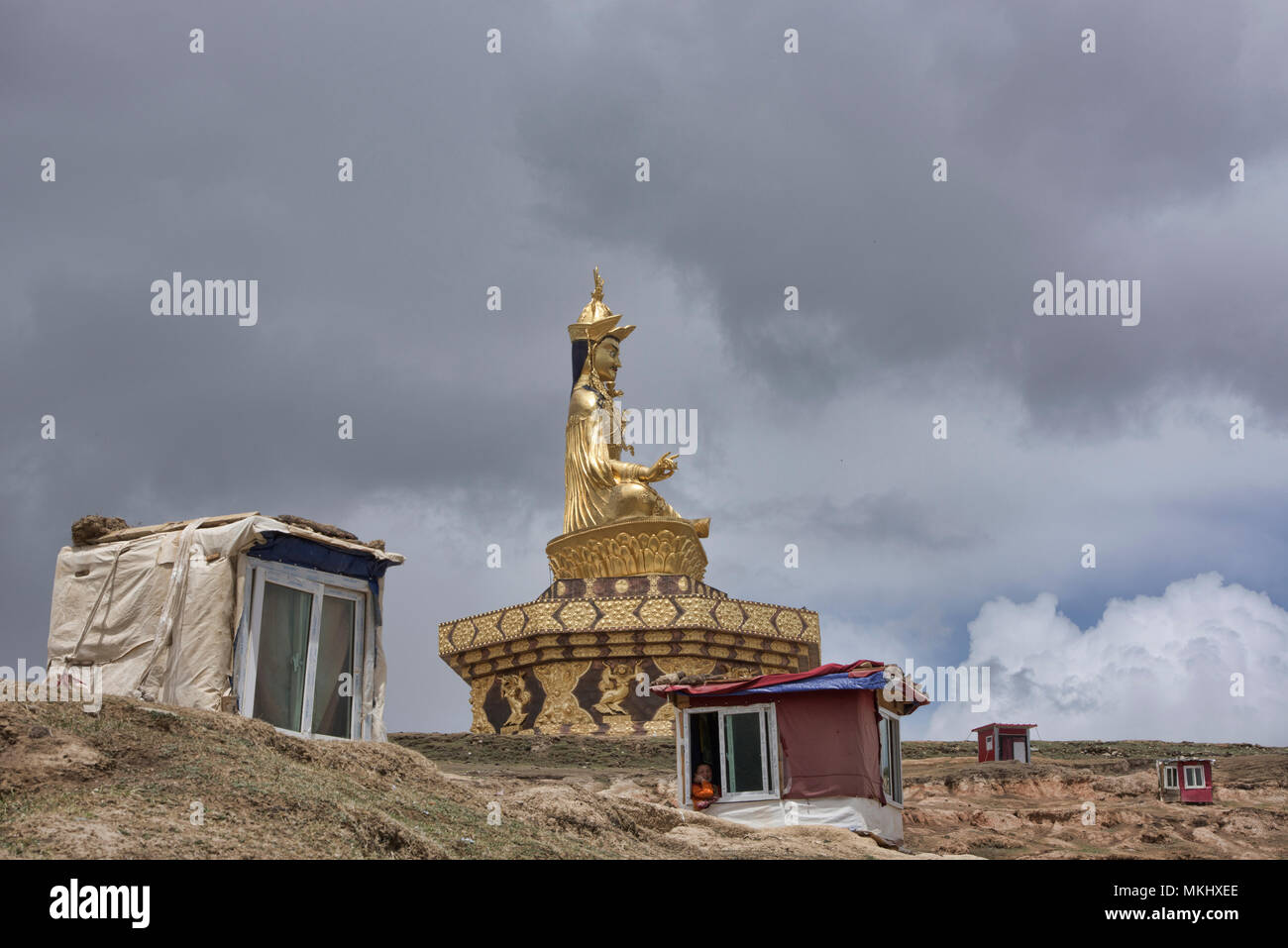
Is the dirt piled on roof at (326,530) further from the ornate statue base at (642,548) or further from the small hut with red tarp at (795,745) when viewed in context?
the ornate statue base at (642,548)

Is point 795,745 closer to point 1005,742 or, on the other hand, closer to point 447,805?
point 447,805

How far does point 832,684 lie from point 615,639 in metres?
12.6

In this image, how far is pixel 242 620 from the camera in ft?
45.6

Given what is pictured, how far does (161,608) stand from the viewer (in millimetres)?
14109

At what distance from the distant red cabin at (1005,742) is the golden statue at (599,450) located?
29.0 feet

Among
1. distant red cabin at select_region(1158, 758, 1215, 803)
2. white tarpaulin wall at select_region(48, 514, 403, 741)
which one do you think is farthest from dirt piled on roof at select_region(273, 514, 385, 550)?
distant red cabin at select_region(1158, 758, 1215, 803)

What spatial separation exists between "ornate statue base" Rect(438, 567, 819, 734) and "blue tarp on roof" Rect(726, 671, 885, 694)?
10.7 m

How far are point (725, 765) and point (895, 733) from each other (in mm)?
2463

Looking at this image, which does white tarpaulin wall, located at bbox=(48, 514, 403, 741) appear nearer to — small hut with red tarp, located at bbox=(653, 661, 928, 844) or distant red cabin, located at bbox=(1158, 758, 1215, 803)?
small hut with red tarp, located at bbox=(653, 661, 928, 844)

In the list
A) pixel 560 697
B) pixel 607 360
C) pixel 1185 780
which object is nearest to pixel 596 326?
pixel 607 360

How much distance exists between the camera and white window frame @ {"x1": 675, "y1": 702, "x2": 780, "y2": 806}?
1728 centimetres
